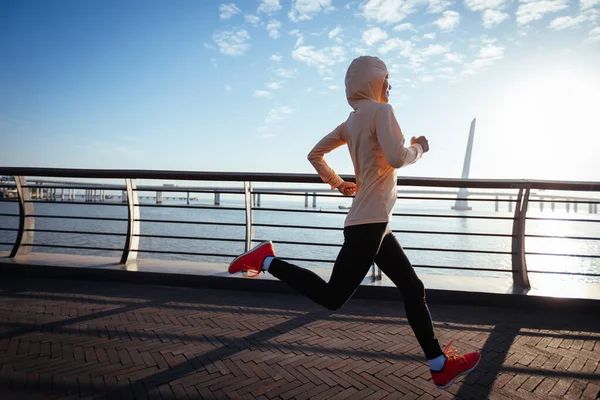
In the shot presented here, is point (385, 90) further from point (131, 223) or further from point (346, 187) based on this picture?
point (131, 223)

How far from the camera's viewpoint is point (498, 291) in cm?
396

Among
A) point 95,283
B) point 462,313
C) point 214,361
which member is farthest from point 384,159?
point 95,283

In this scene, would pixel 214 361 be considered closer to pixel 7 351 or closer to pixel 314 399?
pixel 314 399

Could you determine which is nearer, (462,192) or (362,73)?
(362,73)

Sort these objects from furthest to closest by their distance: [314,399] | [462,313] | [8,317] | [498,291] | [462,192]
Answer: [462,192] < [498,291] < [462,313] < [8,317] < [314,399]

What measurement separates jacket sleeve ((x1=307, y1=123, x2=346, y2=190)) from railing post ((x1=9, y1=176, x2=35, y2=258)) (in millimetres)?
4373

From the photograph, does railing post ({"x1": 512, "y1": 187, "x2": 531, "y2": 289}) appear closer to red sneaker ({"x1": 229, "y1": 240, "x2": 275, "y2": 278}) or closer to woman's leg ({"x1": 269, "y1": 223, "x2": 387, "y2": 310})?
woman's leg ({"x1": 269, "y1": 223, "x2": 387, "y2": 310})

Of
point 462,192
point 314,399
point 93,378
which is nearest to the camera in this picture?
point 314,399

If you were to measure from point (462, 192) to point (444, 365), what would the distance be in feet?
296

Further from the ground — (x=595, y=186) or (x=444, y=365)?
(x=595, y=186)

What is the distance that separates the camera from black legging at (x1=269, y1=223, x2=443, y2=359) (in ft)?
6.75

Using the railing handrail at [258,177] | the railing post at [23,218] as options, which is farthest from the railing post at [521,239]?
the railing post at [23,218]

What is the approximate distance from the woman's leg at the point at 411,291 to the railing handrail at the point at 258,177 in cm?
175

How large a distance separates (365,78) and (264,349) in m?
1.92
